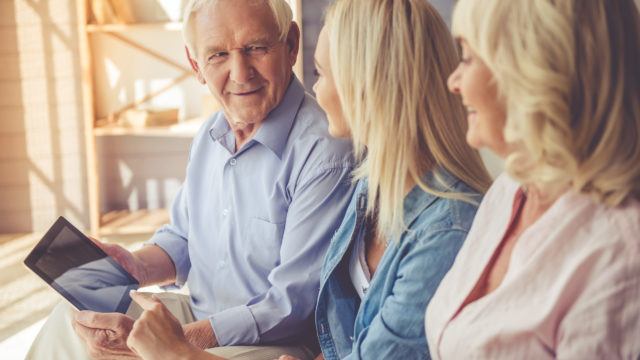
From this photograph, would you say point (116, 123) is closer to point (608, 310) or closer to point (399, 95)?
point (399, 95)

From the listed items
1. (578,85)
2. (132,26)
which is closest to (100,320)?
(578,85)

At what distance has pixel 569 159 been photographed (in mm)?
819

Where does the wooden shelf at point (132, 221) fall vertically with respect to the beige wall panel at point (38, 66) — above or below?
below

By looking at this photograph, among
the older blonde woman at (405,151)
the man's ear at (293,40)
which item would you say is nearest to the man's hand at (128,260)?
the man's ear at (293,40)

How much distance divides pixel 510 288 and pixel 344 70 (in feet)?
1.47

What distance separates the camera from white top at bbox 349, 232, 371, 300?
1.27m

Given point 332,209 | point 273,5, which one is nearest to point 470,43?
point 332,209

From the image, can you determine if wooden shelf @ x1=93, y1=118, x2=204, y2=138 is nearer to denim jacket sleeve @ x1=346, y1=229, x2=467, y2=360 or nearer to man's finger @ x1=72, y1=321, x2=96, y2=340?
man's finger @ x1=72, y1=321, x2=96, y2=340

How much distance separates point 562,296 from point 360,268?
499 millimetres

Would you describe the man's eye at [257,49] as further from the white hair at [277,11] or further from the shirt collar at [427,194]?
the shirt collar at [427,194]

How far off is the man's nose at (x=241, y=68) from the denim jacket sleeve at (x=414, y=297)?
0.63m

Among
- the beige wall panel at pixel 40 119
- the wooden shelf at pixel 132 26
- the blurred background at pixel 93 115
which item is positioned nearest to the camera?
the wooden shelf at pixel 132 26

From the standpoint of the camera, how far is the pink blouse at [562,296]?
0.79m

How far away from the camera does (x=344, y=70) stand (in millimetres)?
1154
